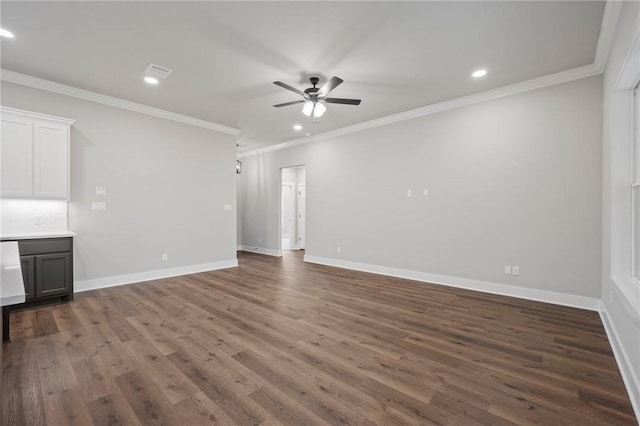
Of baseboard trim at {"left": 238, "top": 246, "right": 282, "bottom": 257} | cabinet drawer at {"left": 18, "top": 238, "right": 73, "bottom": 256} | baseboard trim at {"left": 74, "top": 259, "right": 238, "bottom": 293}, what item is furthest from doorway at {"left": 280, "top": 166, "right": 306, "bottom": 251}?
cabinet drawer at {"left": 18, "top": 238, "right": 73, "bottom": 256}

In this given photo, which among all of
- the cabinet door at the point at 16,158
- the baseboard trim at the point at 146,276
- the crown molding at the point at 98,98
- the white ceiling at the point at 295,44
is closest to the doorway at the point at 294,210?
the baseboard trim at the point at 146,276

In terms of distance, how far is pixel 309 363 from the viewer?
7.39 ft

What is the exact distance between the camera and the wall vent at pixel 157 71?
353 cm

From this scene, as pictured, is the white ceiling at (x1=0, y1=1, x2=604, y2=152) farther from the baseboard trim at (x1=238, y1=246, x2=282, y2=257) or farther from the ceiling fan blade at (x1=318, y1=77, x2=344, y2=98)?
the baseboard trim at (x1=238, y1=246, x2=282, y2=257)

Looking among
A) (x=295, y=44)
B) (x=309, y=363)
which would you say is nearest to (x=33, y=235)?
(x=309, y=363)

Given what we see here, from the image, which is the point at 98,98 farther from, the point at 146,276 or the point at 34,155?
the point at 146,276

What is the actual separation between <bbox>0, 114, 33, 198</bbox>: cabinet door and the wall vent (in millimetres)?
1688

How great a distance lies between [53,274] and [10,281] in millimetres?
3026

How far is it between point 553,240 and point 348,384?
350 centimetres

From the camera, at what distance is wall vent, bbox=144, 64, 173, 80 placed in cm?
353

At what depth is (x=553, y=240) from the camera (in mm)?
3742

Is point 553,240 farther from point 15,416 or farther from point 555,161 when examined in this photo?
point 15,416

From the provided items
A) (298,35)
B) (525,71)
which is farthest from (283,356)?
(525,71)

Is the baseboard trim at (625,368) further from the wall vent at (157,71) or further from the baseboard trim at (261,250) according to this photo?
the baseboard trim at (261,250)
